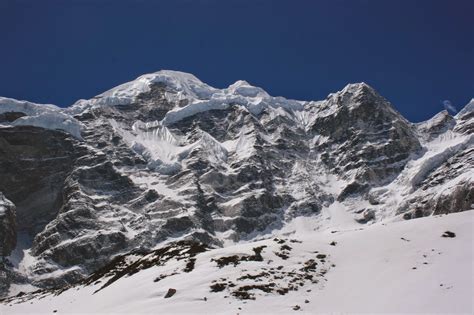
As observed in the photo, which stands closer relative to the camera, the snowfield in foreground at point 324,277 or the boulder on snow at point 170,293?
the snowfield in foreground at point 324,277

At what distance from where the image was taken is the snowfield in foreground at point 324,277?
3322 centimetres

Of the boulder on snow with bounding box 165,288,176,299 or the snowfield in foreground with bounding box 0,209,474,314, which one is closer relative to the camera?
the snowfield in foreground with bounding box 0,209,474,314

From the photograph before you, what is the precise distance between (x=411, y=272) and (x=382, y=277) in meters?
1.97

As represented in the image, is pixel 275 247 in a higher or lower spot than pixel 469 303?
higher

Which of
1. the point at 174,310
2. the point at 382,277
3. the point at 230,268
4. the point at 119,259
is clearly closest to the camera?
the point at 174,310

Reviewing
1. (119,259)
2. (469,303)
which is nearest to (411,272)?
(469,303)

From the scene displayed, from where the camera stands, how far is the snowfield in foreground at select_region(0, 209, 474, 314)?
3322 centimetres

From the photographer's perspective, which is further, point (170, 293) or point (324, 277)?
point (324, 277)

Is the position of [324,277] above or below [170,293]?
below

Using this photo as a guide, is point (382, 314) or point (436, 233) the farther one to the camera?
point (436, 233)

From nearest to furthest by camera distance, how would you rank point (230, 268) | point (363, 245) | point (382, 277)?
point (382, 277) → point (230, 268) → point (363, 245)

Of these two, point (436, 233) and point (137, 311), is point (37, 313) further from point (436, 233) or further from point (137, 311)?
point (436, 233)

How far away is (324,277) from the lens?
1533 inches

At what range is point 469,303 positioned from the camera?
31469 mm
